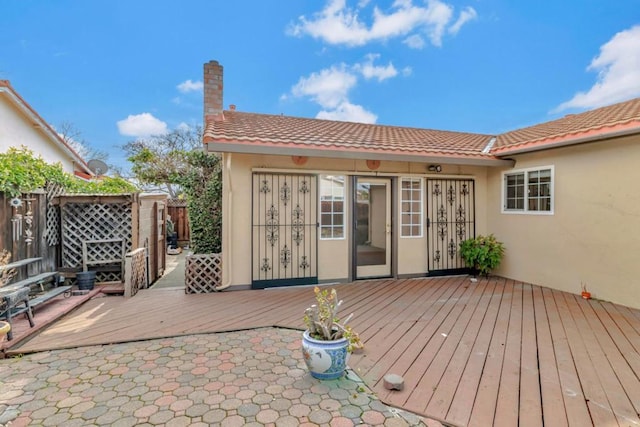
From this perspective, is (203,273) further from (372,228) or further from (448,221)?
(448,221)

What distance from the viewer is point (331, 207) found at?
271 inches

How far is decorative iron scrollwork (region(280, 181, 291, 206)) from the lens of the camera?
6.53m

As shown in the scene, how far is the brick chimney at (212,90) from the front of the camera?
756 cm

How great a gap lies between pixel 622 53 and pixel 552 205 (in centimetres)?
A: 952

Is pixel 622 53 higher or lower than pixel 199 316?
higher

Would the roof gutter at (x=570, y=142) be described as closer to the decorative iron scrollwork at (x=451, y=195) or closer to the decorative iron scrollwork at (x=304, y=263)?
the decorative iron scrollwork at (x=451, y=195)

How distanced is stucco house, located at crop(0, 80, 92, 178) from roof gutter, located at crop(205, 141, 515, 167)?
6.76m

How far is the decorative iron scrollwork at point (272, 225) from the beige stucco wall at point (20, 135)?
23.0 feet

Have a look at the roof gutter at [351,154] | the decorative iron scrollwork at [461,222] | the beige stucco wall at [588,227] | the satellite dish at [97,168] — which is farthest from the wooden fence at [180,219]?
the beige stucco wall at [588,227]

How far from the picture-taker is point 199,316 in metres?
4.84

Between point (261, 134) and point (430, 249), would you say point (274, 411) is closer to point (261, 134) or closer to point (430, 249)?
point (261, 134)

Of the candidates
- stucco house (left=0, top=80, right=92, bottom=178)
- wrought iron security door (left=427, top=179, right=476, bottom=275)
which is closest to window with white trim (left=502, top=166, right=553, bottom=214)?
wrought iron security door (left=427, top=179, right=476, bottom=275)

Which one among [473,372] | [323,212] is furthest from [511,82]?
[473,372]

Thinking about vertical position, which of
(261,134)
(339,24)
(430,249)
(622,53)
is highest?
(339,24)
